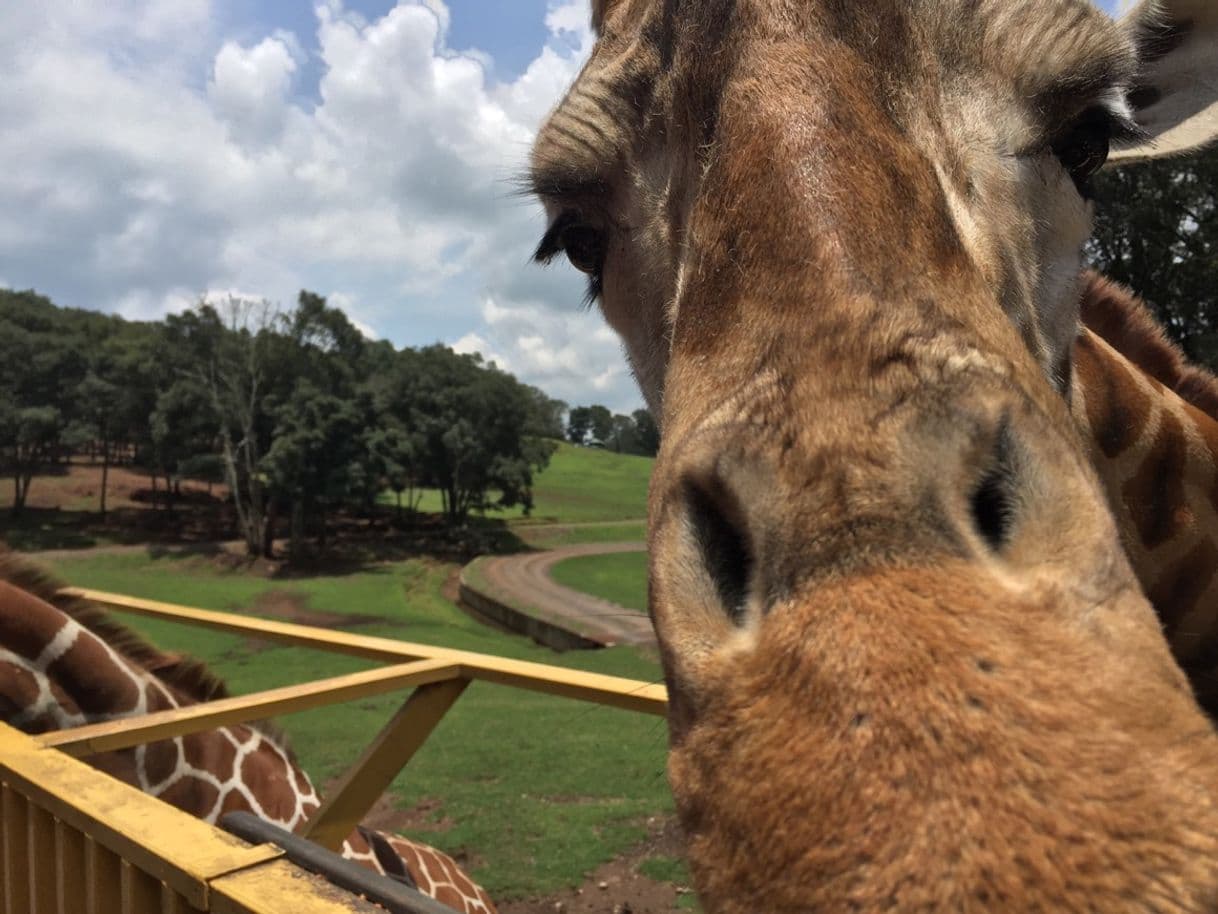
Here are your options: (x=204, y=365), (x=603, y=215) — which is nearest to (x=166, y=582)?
(x=204, y=365)

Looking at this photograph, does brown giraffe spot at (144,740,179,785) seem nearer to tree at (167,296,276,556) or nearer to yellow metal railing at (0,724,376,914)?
yellow metal railing at (0,724,376,914)

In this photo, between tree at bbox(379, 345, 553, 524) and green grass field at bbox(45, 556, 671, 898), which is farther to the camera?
tree at bbox(379, 345, 553, 524)

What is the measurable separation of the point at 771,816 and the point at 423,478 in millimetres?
48813

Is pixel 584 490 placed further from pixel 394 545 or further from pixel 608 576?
pixel 608 576

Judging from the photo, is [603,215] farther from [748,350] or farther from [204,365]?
[204,365]

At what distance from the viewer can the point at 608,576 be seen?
40969 millimetres

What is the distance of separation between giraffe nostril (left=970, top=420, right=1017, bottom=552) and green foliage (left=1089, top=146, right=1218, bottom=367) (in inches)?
438

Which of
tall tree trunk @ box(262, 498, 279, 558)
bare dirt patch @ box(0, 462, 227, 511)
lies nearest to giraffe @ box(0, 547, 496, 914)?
tall tree trunk @ box(262, 498, 279, 558)

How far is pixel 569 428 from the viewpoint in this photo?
109312 millimetres

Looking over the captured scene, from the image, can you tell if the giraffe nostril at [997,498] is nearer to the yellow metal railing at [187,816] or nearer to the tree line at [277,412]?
the yellow metal railing at [187,816]

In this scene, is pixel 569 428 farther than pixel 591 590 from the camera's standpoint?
Yes

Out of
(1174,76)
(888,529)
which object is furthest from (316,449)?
(888,529)

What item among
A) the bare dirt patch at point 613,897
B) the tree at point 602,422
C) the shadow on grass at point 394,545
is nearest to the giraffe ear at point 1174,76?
the bare dirt patch at point 613,897

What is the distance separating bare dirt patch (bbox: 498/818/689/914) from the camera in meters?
6.43
